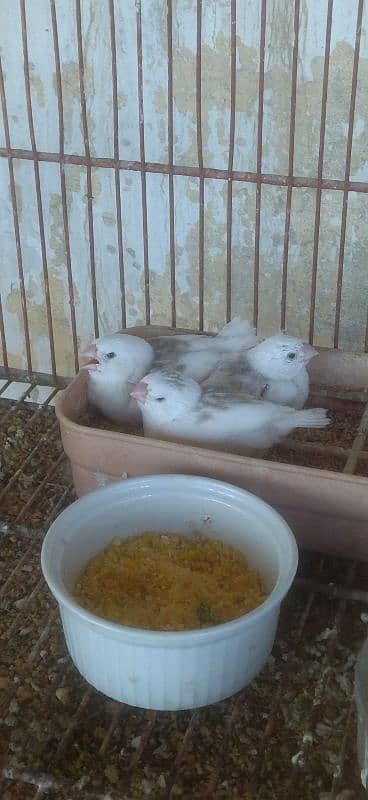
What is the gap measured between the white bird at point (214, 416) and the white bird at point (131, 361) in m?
0.08

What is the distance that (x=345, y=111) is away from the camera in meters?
1.62

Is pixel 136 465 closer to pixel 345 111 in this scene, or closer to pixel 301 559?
pixel 301 559

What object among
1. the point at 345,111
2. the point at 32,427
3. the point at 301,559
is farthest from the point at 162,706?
the point at 345,111

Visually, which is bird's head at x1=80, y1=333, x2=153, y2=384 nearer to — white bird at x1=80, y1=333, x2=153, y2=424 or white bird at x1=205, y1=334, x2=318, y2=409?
white bird at x1=80, y1=333, x2=153, y2=424

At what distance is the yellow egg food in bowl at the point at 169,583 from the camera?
1.01 m

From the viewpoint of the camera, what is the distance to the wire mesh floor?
0.98 m

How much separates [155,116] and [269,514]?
943mm

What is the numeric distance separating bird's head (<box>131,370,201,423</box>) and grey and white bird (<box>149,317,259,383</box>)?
85 millimetres

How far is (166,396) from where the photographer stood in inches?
49.9

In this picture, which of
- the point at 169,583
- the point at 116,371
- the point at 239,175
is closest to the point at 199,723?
→ the point at 169,583

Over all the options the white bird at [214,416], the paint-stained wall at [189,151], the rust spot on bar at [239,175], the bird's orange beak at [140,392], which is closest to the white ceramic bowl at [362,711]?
the white bird at [214,416]

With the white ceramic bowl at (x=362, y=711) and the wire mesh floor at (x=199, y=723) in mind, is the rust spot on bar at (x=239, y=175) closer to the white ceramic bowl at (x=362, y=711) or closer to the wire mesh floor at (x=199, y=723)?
the wire mesh floor at (x=199, y=723)

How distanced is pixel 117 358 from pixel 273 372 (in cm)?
23

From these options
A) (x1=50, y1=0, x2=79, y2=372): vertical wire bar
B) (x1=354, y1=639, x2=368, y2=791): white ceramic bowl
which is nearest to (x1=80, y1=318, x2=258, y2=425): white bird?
(x1=50, y1=0, x2=79, y2=372): vertical wire bar
